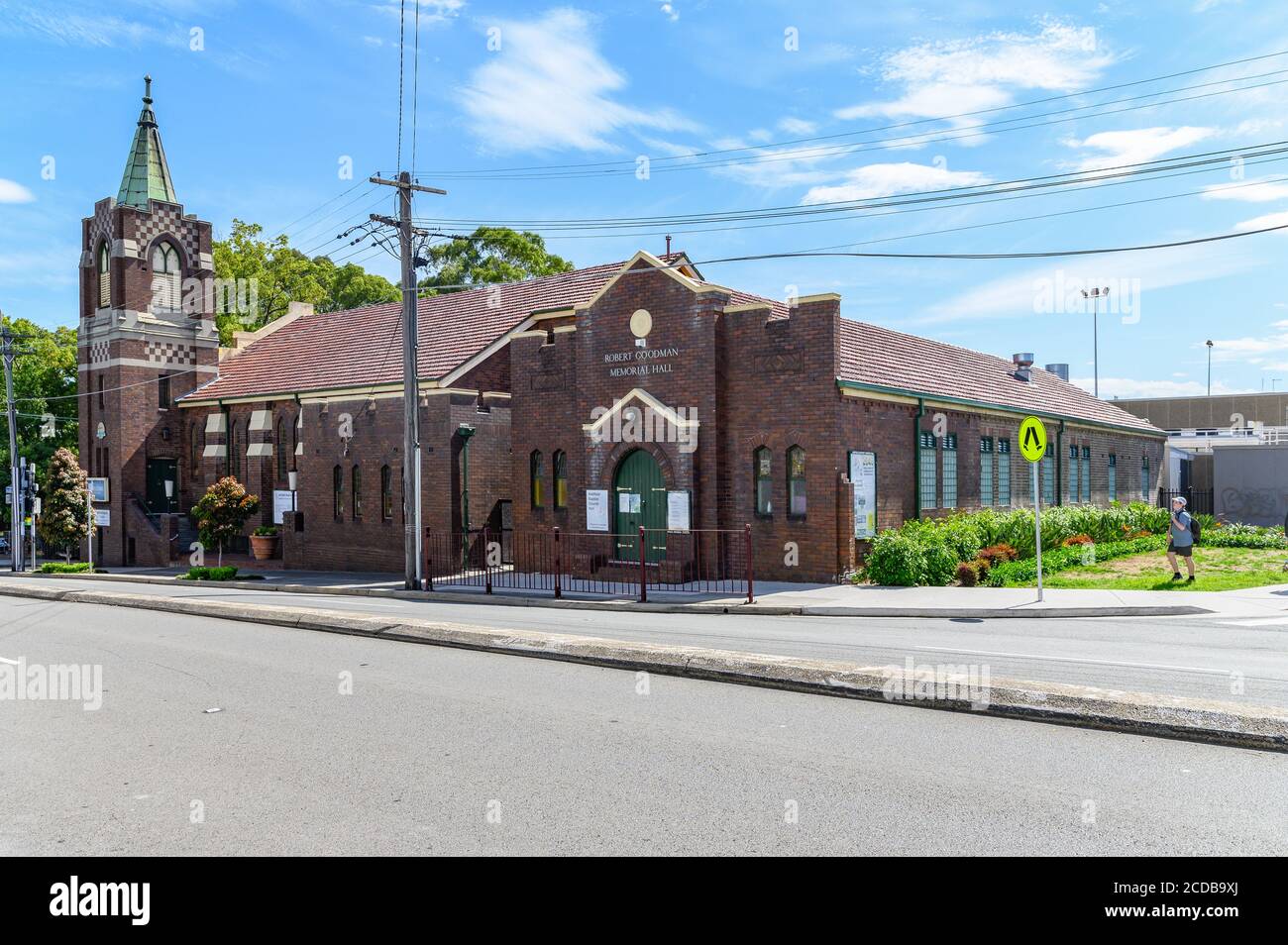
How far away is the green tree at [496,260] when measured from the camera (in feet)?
169

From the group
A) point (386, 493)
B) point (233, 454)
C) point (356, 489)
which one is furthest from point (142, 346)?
point (386, 493)

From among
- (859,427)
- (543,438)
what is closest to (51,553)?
(543,438)

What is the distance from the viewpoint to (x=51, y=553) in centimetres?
5197

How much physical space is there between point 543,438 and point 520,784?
729 inches

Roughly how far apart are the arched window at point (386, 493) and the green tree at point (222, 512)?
5.42 meters

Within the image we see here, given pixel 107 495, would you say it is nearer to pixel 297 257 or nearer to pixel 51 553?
pixel 51 553

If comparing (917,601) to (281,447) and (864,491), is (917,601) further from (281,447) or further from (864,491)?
(281,447)

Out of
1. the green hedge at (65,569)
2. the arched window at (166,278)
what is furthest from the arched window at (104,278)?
the green hedge at (65,569)

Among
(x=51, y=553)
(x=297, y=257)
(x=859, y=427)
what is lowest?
(x=51, y=553)

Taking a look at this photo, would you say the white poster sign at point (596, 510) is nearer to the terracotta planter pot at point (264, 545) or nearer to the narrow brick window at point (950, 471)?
the narrow brick window at point (950, 471)

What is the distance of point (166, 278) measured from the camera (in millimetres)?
39469

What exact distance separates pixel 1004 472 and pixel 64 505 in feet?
119

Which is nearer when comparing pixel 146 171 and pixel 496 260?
pixel 146 171
